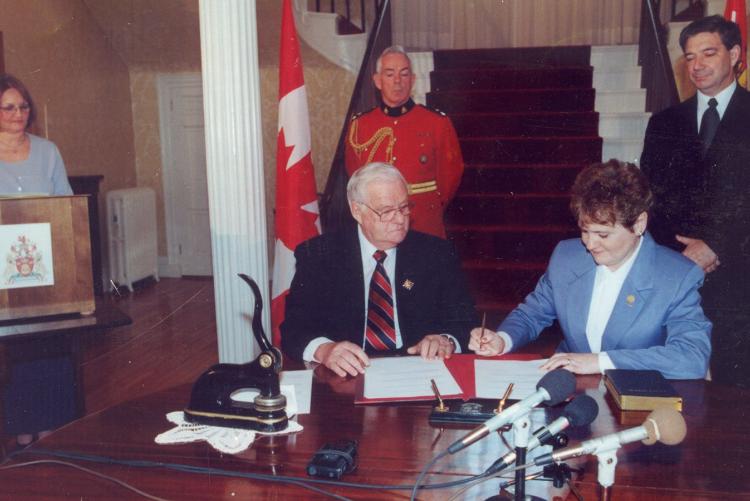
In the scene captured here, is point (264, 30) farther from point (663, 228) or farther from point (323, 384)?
point (323, 384)

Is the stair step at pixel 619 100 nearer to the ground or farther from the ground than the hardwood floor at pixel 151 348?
farther from the ground

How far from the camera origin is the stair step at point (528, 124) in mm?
4723

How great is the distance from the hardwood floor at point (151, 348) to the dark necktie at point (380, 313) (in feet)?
5.19

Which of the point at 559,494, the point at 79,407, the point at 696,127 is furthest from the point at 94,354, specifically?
the point at 559,494

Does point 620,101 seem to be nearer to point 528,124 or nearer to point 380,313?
point 528,124

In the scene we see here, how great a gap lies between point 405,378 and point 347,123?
2421mm

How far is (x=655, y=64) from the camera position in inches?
170

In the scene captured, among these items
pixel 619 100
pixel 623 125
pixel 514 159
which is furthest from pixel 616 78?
pixel 514 159

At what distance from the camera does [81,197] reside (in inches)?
87.3

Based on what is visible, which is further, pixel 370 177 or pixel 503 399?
pixel 370 177

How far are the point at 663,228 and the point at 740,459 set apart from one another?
1489 mm

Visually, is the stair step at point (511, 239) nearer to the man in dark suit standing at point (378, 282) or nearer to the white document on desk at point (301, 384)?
the man in dark suit standing at point (378, 282)

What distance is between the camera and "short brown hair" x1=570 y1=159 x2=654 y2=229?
1832mm

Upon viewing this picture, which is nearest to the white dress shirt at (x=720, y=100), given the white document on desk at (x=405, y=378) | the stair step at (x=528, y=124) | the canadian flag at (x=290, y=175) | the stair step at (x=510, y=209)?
the white document on desk at (x=405, y=378)
